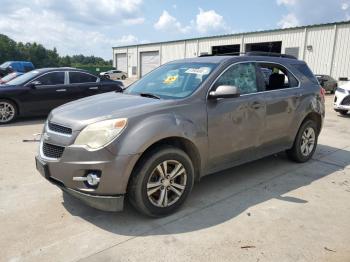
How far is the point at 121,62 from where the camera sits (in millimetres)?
53844

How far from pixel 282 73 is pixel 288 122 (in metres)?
0.81

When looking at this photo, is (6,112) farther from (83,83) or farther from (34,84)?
(83,83)

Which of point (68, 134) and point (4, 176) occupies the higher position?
point (68, 134)

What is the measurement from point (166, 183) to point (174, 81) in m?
1.45

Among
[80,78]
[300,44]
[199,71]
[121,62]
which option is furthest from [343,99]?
[121,62]

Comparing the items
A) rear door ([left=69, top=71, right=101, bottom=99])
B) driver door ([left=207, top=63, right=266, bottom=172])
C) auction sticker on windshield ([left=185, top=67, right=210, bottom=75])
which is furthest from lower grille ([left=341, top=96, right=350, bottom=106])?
auction sticker on windshield ([left=185, top=67, right=210, bottom=75])

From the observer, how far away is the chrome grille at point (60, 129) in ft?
11.2

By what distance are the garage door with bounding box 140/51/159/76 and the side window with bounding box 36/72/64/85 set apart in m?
35.2

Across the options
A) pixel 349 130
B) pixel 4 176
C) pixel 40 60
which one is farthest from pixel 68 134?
pixel 40 60

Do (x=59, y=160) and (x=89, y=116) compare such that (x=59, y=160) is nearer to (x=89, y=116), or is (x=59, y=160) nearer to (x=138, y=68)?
(x=89, y=116)

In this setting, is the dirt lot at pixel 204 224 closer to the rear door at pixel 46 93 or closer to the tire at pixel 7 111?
the tire at pixel 7 111

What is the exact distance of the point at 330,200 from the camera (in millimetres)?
4258

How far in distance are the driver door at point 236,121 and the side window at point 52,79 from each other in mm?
6789

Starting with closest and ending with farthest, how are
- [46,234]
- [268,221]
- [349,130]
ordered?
[46,234], [268,221], [349,130]
